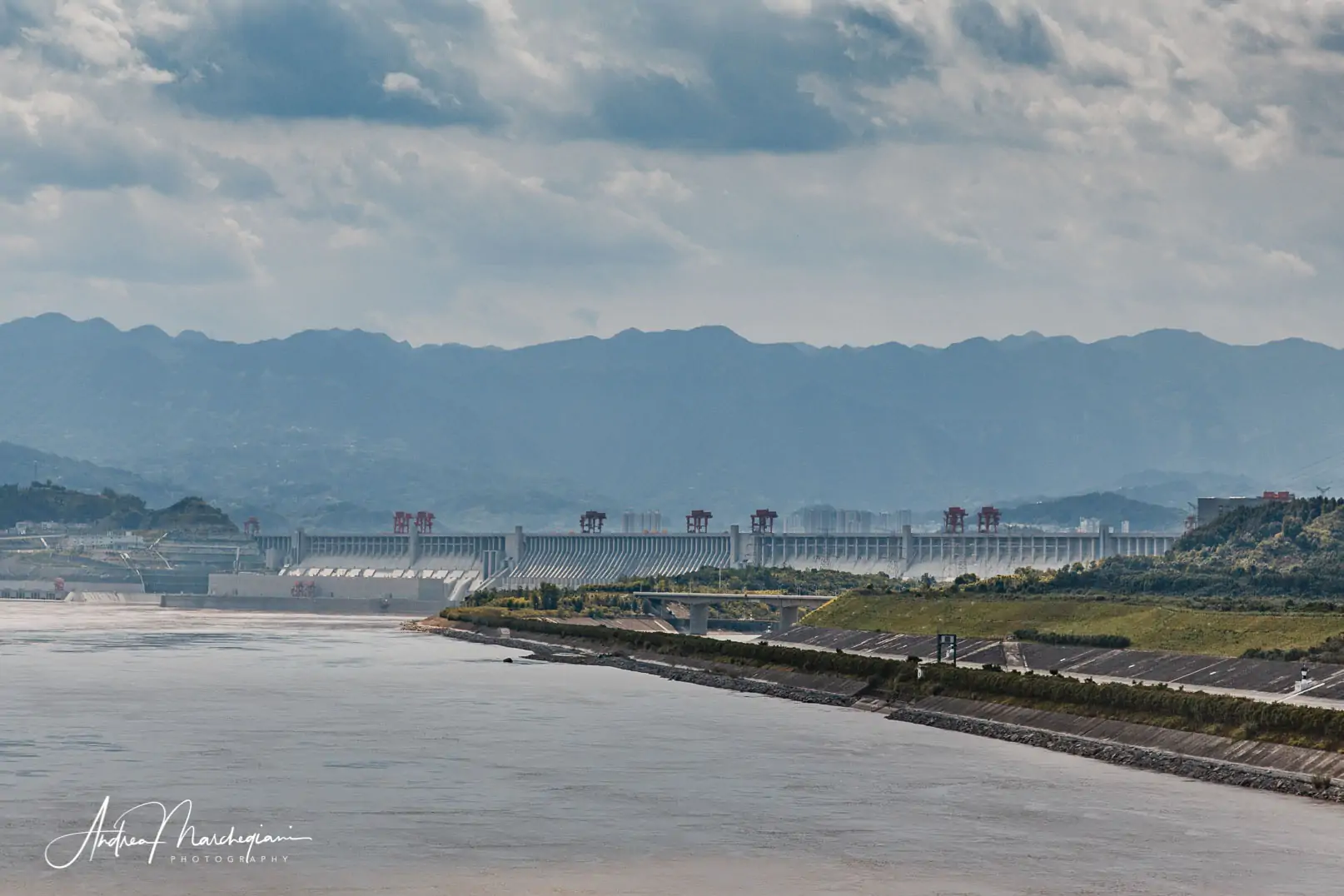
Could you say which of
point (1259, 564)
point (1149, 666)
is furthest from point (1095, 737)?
point (1259, 564)

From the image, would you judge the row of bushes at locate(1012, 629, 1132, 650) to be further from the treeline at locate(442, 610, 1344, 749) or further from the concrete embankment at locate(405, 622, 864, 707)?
the concrete embankment at locate(405, 622, 864, 707)

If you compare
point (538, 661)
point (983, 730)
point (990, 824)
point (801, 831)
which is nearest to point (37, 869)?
point (801, 831)

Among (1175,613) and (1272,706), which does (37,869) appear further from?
(1175,613)

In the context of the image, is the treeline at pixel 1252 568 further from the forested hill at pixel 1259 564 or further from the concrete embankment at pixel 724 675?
the concrete embankment at pixel 724 675

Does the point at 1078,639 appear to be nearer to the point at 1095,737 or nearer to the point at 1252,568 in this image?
the point at 1252,568

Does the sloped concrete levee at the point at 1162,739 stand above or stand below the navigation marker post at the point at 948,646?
below

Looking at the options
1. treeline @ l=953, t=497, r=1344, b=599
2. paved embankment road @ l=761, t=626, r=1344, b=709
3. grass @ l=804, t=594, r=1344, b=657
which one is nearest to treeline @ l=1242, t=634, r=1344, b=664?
grass @ l=804, t=594, r=1344, b=657

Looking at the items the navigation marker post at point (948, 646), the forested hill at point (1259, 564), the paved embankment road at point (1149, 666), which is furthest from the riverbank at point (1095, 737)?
the forested hill at point (1259, 564)

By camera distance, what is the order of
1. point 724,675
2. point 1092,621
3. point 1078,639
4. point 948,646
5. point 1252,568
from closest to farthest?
point 948,646
point 1078,639
point 724,675
point 1092,621
point 1252,568
